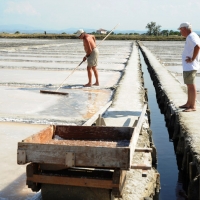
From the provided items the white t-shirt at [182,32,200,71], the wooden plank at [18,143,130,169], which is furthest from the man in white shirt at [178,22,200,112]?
the wooden plank at [18,143,130,169]

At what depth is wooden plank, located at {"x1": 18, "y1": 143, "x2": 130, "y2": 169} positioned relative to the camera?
8.65ft

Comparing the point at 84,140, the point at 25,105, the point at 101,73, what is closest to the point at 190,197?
the point at 84,140

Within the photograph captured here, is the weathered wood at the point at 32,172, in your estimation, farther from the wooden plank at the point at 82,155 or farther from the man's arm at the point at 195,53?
the man's arm at the point at 195,53

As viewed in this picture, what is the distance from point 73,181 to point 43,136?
1.81ft

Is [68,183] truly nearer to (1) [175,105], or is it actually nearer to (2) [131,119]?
(2) [131,119]

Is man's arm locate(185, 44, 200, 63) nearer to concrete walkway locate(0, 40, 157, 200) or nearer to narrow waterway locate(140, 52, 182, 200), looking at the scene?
concrete walkway locate(0, 40, 157, 200)

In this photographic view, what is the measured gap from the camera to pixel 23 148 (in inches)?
108

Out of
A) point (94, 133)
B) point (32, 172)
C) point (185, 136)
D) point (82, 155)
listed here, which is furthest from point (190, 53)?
point (32, 172)

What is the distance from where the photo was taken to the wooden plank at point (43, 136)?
289cm

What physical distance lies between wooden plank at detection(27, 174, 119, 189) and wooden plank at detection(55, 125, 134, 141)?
0.64 metres

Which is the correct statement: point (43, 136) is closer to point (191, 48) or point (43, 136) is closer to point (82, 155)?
point (82, 155)

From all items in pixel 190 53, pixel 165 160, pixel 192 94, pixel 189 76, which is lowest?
pixel 165 160

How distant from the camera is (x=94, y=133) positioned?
3348 mm

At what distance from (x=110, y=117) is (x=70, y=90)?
9.47 ft
